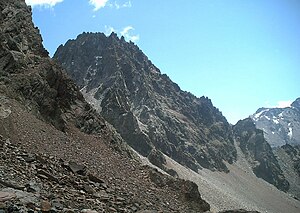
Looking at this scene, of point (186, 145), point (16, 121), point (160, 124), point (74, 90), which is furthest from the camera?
point (186, 145)

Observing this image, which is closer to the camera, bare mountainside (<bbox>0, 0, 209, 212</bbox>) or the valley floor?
bare mountainside (<bbox>0, 0, 209, 212</bbox>)

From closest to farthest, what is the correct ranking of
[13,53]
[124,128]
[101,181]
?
[101,181] < [13,53] < [124,128]

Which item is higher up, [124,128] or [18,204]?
[124,128]

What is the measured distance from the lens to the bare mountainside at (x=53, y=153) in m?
15.1

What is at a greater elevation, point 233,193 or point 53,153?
point 233,193

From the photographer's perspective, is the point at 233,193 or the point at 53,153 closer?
the point at 53,153

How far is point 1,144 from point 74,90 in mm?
27137

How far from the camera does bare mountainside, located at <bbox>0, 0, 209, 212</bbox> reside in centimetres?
1513

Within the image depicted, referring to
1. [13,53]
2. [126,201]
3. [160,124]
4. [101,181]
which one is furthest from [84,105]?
[160,124]

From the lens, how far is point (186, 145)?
197250 mm

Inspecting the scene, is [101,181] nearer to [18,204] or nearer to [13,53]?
[18,204]

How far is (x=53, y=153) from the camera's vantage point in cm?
2373

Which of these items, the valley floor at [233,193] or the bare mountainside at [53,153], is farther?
the valley floor at [233,193]

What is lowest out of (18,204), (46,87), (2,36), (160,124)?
(18,204)
